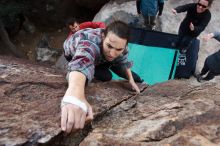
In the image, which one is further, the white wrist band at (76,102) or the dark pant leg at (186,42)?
the dark pant leg at (186,42)

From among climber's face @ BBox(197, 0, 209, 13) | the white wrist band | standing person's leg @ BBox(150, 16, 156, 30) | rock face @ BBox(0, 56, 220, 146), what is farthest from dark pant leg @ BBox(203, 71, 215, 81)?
the white wrist band

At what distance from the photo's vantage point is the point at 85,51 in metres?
2.52

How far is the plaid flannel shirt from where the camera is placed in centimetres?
237

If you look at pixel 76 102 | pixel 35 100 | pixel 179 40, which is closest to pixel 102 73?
pixel 35 100

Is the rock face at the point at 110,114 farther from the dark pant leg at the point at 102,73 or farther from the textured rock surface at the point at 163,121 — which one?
the dark pant leg at the point at 102,73

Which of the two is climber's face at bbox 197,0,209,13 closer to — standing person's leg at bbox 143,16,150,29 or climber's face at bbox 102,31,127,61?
standing person's leg at bbox 143,16,150,29

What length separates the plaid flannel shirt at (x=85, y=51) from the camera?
237 cm

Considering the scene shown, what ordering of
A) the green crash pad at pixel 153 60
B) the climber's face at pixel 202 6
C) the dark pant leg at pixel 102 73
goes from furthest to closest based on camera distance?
the green crash pad at pixel 153 60 → the climber's face at pixel 202 6 → the dark pant leg at pixel 102 73

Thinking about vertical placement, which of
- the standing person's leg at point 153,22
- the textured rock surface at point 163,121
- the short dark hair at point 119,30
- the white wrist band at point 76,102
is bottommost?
the textured rock surface at point 163,121

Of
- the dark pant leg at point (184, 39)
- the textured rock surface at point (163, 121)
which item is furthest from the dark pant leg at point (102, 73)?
the dark pant leg at point (184, 39)

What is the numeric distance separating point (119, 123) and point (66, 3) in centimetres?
782

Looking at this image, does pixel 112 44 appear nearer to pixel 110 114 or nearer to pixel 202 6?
pixel 110 114

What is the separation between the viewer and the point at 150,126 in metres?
2.29

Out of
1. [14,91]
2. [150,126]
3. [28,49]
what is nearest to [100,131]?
[150,126]
